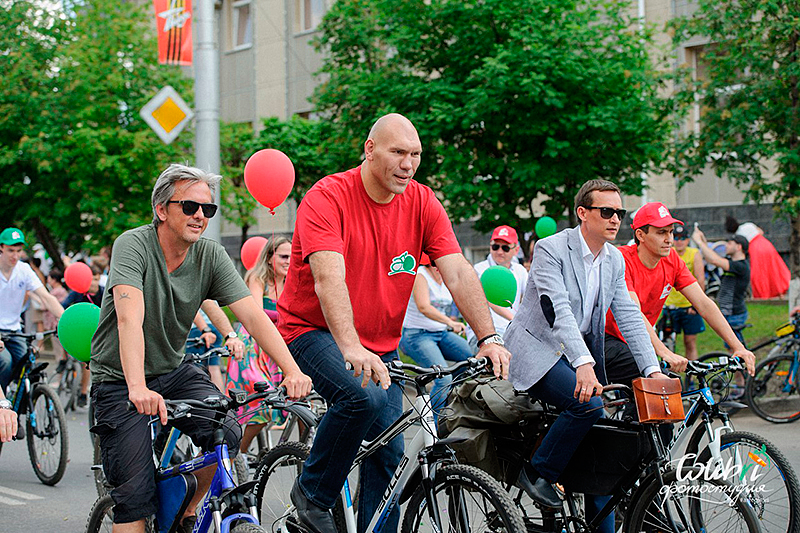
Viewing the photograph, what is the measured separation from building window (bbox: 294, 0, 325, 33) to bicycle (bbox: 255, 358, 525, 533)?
2479 cm

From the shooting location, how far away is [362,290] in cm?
424

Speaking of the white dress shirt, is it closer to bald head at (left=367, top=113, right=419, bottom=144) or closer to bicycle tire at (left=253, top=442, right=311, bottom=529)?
bald head at (left=367, top=113, right=419, bottom=144)

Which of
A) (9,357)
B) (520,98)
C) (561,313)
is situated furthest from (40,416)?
(520,98)

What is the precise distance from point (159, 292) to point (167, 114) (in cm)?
634

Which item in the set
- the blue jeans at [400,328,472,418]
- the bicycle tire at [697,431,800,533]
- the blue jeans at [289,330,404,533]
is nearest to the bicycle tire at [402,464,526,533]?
the blue jeans at [289,330,404,533]

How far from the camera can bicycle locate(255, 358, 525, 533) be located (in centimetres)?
374

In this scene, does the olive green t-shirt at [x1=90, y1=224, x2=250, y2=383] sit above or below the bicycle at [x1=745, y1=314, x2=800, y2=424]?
above

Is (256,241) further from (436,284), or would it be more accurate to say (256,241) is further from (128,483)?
(128,483)

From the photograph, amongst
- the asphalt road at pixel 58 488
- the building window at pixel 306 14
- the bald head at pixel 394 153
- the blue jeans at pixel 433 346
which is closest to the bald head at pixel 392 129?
the bald head at pixel 394 153

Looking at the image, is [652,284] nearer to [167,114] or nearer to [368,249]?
[368,249]

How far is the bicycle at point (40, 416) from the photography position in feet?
25.4

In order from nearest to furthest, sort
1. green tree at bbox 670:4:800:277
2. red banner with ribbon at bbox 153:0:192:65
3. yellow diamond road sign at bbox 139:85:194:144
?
1. yellow diamond road sign at bbox 139:85:194:144
2. red banner with ribbon at bbox 153:0:192:65
3. green tree at bbox 670:4:800:277

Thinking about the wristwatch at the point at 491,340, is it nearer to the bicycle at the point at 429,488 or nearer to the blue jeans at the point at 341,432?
the bicycle at the point at 429,488

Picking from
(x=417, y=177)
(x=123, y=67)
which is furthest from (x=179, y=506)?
(x=123, y=67)
